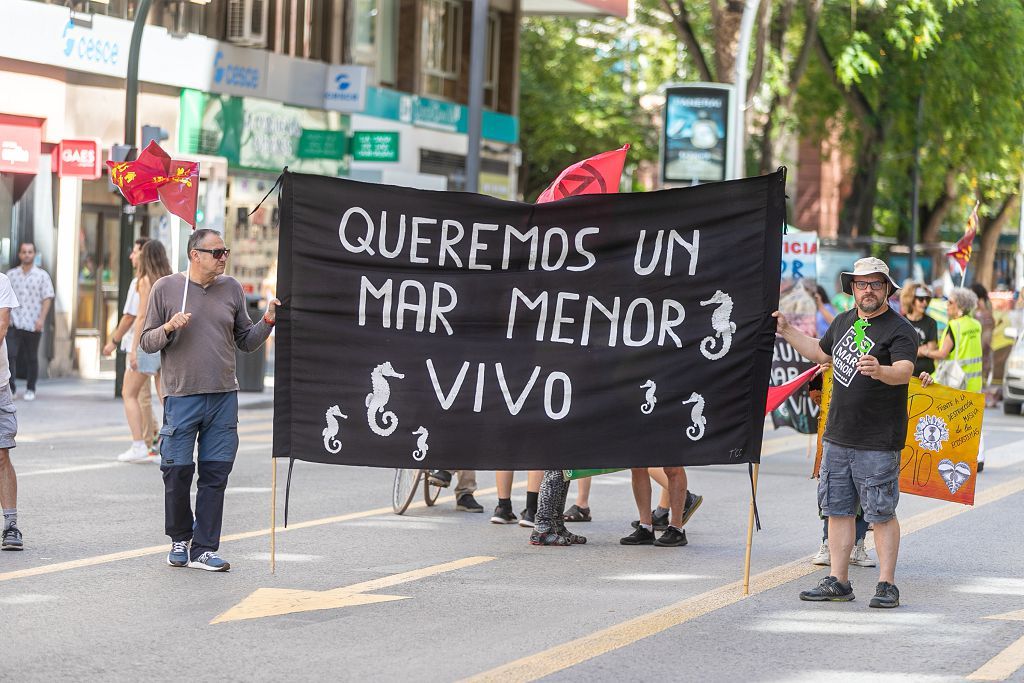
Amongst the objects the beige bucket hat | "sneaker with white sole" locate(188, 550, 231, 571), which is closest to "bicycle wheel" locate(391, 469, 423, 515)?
"sneaker with white sole" locate(188, 550, 231, 571)

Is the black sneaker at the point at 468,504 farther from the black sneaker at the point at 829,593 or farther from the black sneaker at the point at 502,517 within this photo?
the black sneaker at the point at 829,593

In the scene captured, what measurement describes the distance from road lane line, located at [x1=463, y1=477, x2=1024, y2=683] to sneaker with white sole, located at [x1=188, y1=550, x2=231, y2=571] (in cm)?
235

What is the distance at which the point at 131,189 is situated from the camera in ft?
34.2

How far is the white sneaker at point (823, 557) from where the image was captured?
954 centimetres

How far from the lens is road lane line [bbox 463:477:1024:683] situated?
677 centimetres

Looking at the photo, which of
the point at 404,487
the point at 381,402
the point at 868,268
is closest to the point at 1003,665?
the point at 868,268

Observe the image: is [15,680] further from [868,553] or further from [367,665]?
[868,553]

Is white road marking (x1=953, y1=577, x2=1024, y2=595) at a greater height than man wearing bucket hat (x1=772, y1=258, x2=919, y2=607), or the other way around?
man wearing bucket hat (x1=772, y1=258, x2=919, y2=607)

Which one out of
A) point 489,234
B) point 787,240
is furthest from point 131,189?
point 787,240

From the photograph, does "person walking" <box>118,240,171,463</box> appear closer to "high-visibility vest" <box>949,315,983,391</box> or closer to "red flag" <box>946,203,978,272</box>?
"high-visibility vest" <box>949,315,983,391</box>

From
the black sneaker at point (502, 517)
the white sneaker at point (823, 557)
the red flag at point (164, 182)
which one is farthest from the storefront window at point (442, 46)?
the white sneaker at point (823, 557)

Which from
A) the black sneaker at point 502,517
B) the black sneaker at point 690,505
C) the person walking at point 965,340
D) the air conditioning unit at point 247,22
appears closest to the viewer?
the black sneaker at point 690,505

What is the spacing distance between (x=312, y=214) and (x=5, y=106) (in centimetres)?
1423

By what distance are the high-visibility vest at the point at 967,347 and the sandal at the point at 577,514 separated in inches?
192
